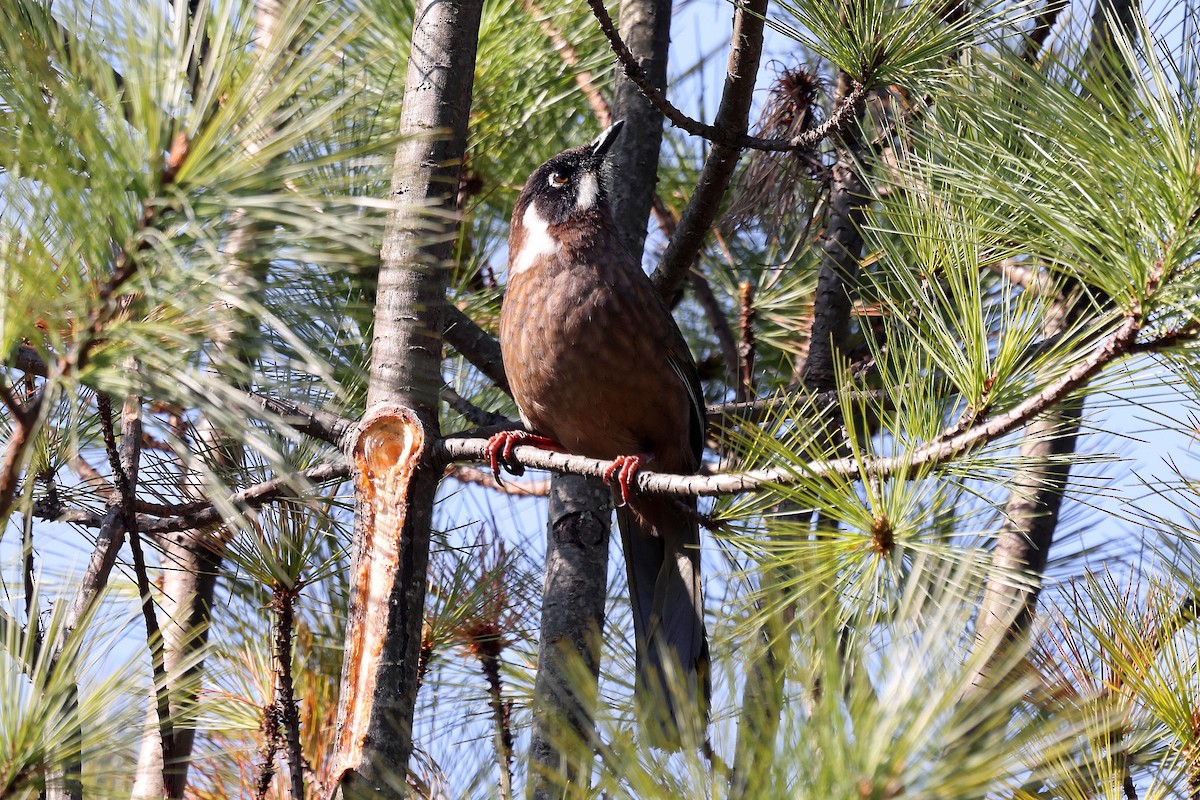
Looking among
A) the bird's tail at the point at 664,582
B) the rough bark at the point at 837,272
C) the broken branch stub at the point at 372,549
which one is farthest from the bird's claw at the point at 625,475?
the broken branch stub at the point at 372,549

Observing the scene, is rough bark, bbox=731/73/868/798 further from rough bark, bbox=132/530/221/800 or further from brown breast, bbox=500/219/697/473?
rough bark, bbox=132/530/221/800

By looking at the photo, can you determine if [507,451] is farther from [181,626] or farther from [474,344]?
[181,626]

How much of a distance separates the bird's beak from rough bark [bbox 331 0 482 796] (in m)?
0.95

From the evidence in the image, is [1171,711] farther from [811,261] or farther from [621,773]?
[811,261]

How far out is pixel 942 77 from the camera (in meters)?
2.59

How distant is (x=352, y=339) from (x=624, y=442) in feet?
3.35

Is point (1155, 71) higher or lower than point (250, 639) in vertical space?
higher

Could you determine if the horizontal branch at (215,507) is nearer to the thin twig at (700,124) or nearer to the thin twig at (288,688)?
the thin twig at (288,688)

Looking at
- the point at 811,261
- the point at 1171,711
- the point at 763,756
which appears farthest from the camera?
the point at 811,261

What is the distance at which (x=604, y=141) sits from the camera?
11.8 feet

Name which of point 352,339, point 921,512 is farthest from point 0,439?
point 921,512

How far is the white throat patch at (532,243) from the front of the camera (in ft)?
11.7

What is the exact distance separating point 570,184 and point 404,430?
5.01 feet

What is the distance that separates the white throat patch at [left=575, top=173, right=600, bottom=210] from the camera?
3639 millimetres
